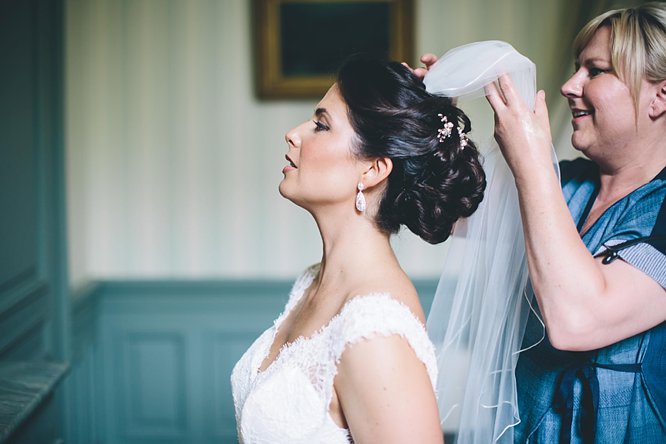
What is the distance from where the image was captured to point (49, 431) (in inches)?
107

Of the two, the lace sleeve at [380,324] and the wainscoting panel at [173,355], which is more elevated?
the lace sleeve at [380,324]

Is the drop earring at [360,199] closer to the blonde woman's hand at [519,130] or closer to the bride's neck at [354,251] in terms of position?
the bride's neck at [354,251]

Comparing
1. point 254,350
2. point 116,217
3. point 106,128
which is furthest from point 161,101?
point 254,350

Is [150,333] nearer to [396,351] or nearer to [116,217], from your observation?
[116,217]

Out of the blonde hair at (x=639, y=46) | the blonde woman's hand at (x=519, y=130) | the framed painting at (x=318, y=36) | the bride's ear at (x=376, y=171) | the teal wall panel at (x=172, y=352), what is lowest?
the teal wall panel at (x=172, y=352)

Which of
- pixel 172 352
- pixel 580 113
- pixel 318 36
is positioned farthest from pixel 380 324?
pixel 172 352

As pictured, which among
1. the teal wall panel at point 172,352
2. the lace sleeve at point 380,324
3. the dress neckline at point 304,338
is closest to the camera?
the lace sleeve at point 380,324

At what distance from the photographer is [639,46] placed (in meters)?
1.65

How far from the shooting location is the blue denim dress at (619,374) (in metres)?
1.59

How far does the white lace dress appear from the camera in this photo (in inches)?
56.7

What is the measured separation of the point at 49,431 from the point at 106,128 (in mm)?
1687

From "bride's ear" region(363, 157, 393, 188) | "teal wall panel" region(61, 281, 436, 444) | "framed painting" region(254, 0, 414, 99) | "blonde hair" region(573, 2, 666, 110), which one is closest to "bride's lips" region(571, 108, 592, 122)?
"blonde hair" region(573, 2, 666, 110)

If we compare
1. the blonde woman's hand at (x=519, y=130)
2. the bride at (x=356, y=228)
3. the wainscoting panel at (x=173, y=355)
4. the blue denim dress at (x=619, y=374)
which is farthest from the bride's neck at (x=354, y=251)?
the wainscoting panel at (x=173, y=355)

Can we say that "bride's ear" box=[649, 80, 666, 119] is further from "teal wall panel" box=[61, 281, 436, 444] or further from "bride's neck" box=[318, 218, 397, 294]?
"teal wall panel" box=[61, 281, 436, 444]
